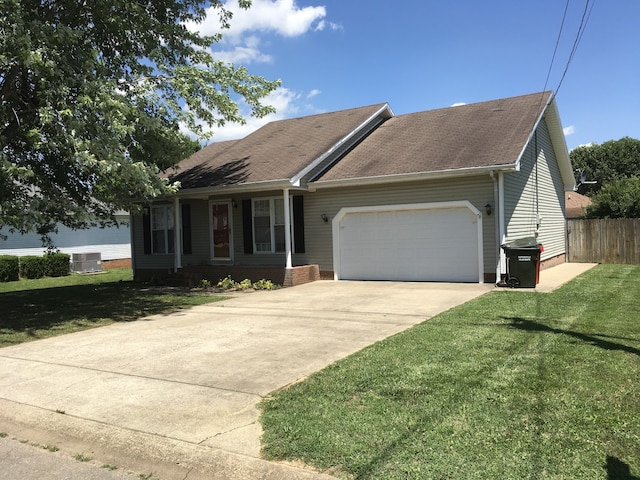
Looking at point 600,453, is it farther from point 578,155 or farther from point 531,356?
point 578,155

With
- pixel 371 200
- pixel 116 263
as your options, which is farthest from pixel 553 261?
pixel 116 263

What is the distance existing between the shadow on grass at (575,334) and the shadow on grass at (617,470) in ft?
10.2

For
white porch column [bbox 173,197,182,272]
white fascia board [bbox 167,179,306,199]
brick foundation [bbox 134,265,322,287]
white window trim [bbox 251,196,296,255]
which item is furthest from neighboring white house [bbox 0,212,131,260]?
white window trim [bbox 251,196,296,255]

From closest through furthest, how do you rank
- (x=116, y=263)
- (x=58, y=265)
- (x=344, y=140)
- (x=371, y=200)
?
(x=371, y=200)
(x=344, y=140)
(x=58, y=265)
(x=116, y=263)

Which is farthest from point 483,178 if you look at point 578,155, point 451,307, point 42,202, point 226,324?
point 578,155

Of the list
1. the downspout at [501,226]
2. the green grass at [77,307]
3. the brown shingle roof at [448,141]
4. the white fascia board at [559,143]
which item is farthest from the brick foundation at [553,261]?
the green grass at [77,307]

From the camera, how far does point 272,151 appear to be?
60.6 feet

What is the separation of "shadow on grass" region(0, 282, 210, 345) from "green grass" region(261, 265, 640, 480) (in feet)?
21.1

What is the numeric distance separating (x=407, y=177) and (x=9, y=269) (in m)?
17.6

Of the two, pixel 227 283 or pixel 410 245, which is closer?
Result: pixel 410 245

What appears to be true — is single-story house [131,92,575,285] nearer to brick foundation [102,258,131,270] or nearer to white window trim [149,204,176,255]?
white window trim [149,204,176,255]

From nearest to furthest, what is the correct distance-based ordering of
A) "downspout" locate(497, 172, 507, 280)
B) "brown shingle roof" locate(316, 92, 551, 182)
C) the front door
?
"downspout" locate(497, 172, 507, 280) < "brown shingle roof" locate(316, 92, 551, 182) < the front door

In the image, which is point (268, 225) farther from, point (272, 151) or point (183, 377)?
point (183, 377)

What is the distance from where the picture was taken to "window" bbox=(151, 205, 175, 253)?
19.7m
